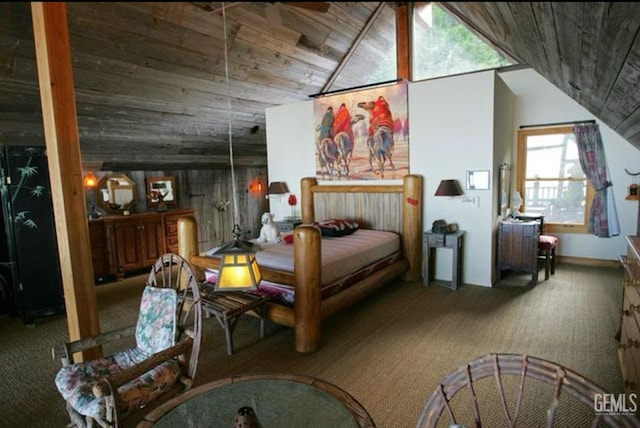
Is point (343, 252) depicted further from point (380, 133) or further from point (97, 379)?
point (97, 379)

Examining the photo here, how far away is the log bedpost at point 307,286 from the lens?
290 cm

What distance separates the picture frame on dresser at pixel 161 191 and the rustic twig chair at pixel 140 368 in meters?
4.08

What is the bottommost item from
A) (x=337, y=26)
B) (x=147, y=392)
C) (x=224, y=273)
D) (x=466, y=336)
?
(x=466, y=336)

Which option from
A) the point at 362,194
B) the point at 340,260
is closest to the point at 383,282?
the point at 340,260

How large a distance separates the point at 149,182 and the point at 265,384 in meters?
5.36

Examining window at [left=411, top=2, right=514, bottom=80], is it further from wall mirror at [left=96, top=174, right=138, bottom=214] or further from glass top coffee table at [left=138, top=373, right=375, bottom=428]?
glass top coffee table at [left=138, top=373, right=375, bottom=428]

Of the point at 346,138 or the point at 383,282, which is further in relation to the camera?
the point at 346,138

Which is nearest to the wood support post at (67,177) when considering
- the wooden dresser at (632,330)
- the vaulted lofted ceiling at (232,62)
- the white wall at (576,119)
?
the vaulted lofted ceiling at (232,62)

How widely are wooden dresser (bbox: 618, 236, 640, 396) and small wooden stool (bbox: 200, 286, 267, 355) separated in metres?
2.52

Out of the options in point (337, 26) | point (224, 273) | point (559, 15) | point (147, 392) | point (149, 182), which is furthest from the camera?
point (149, 182)

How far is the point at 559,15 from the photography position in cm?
114

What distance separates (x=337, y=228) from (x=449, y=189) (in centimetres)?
142

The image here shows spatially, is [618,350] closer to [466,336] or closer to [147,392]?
[466,336]

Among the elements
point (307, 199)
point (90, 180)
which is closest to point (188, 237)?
point (307, 199)
